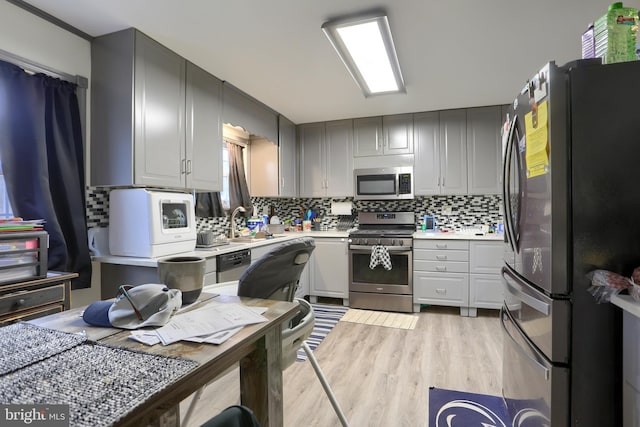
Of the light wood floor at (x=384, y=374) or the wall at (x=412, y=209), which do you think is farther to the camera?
the wall at (x=412, y=209)

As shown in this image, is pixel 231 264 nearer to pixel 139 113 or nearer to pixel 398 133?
pixel 139 113

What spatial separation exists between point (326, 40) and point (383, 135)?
2.01 m

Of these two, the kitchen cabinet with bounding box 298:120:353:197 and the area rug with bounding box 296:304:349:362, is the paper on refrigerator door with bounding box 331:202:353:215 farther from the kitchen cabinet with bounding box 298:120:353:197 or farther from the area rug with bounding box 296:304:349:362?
the area rug with bounding box 296:304:349:362

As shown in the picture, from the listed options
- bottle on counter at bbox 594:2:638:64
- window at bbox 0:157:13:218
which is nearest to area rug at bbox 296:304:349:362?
window at bbox 0:157:13:218

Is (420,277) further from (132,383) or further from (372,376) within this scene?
(132,383)

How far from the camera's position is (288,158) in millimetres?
4238

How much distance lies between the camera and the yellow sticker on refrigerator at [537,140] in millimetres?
1251

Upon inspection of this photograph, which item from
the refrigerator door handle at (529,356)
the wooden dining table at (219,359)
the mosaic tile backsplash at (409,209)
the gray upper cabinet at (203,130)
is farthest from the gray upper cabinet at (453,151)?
the wooden dining table at (219,359)

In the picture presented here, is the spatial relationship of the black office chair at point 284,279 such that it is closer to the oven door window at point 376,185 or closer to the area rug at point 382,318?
the area rug at point 382,318

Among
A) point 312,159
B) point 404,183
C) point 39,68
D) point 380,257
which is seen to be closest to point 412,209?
point 404,183

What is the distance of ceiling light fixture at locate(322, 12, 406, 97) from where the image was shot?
200 centimetres

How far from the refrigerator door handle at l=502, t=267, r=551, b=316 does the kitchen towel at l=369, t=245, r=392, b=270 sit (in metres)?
1.81

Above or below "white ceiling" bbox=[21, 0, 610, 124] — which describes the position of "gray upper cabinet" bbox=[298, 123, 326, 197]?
below

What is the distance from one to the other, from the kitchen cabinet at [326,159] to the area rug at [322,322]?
142 centimetres
